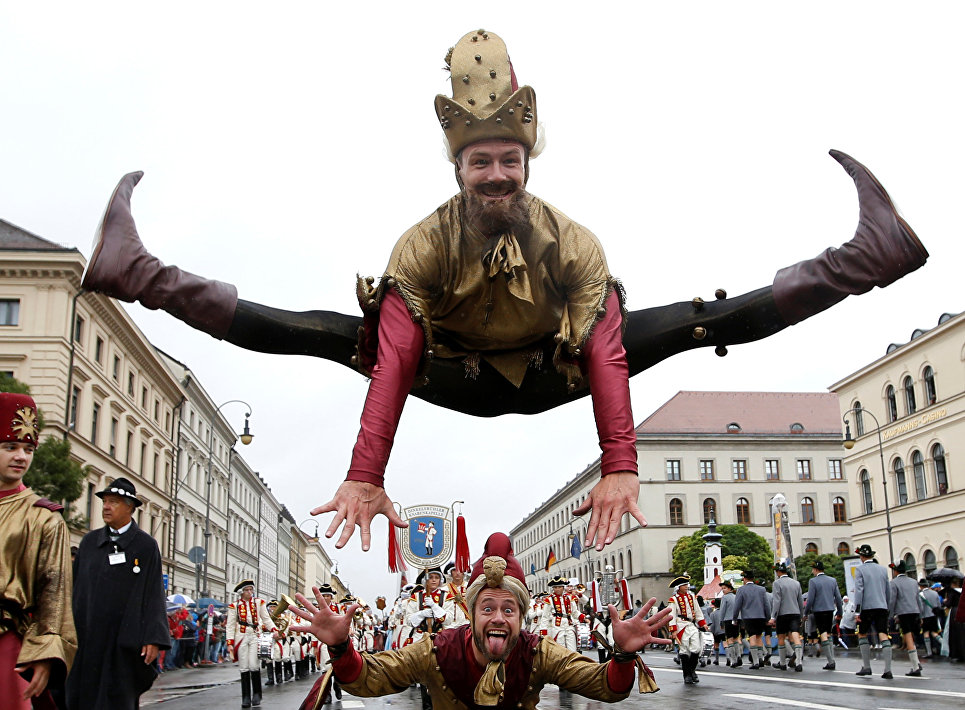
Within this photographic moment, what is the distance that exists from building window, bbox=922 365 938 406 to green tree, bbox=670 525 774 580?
1831 cm

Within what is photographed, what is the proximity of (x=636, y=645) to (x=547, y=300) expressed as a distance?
1.27 meters

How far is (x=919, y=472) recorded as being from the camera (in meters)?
51.9

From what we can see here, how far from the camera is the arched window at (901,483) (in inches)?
2100

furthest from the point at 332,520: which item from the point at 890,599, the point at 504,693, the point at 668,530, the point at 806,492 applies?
the point at 806,492

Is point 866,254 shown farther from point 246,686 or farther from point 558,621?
point 558,621

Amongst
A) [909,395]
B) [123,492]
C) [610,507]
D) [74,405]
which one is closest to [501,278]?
[610,507]

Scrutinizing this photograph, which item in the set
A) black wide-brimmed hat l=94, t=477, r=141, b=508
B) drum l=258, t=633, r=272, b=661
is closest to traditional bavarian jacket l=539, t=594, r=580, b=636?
drum l=258, t=633, r=272, b=661

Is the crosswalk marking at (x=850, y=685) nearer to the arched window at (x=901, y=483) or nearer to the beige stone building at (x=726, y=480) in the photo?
the arched window at (x=901, y=483)

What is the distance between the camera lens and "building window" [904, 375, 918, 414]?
51812 millimetres

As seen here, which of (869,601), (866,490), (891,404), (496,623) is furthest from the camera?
(866,490)

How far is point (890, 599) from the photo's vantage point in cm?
1723

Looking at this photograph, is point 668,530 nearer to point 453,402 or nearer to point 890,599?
point 890,599

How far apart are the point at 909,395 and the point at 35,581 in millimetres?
53452

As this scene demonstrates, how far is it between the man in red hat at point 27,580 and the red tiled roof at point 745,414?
74514 mm
